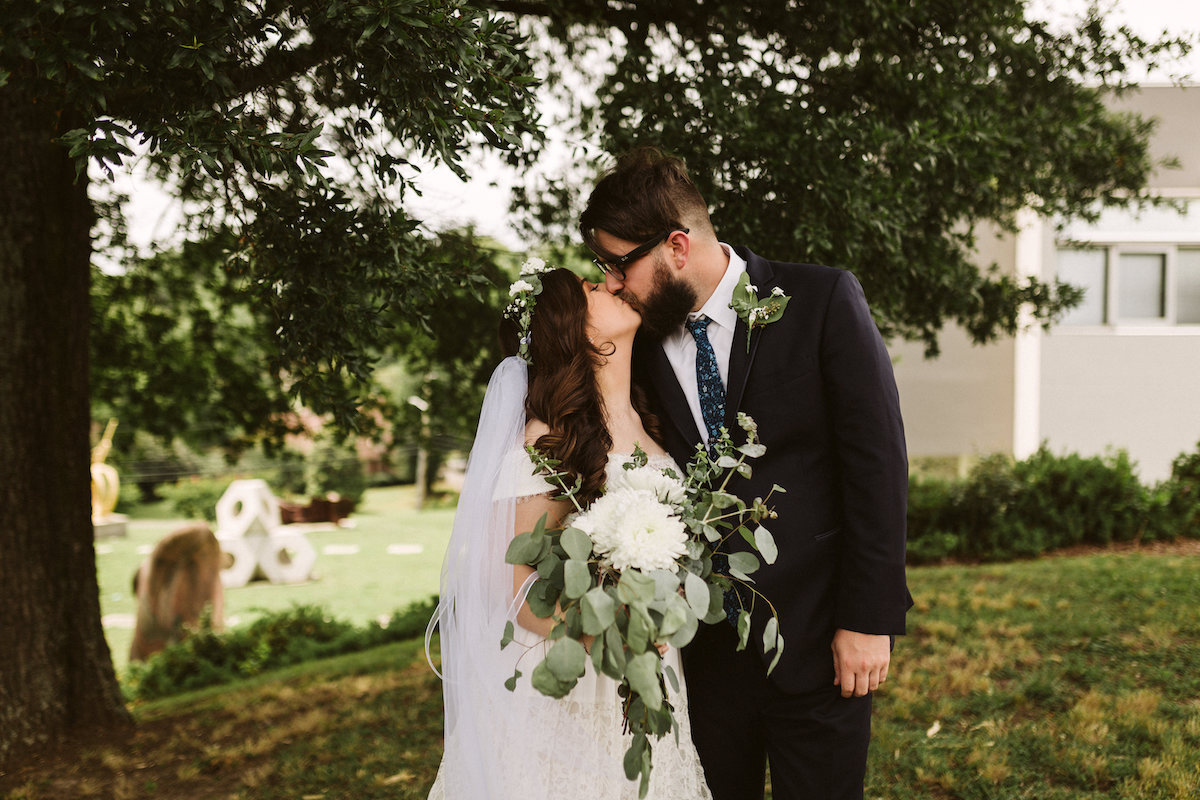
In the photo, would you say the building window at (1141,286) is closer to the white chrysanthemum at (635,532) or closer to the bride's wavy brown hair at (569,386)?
the bride's wavy brown hair at (569,386)

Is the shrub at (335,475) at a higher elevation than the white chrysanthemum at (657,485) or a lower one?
lower

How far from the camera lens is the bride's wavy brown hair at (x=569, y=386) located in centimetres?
224

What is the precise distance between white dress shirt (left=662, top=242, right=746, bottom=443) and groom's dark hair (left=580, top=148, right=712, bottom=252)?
8.3 inches

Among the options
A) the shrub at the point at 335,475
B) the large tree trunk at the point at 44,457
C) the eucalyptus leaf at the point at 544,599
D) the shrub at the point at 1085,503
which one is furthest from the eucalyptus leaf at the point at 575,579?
the shrub at the point at 335,475

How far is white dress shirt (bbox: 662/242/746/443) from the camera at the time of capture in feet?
7.92

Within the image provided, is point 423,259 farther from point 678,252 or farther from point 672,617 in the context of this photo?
point 672,617

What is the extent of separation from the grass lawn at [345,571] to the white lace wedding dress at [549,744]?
976 cm

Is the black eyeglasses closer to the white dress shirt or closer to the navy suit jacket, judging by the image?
the white dress shirt

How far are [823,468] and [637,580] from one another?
2.54ft

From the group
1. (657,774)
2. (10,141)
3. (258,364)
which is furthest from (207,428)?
(657,774)

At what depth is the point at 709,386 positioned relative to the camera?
2.38 m

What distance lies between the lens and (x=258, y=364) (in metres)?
7.79


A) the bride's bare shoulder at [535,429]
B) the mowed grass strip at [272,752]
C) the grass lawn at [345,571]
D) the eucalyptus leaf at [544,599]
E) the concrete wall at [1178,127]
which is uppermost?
the concrete wall at [1178,127]

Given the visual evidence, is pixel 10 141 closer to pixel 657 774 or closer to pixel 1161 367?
pixel 657 774
